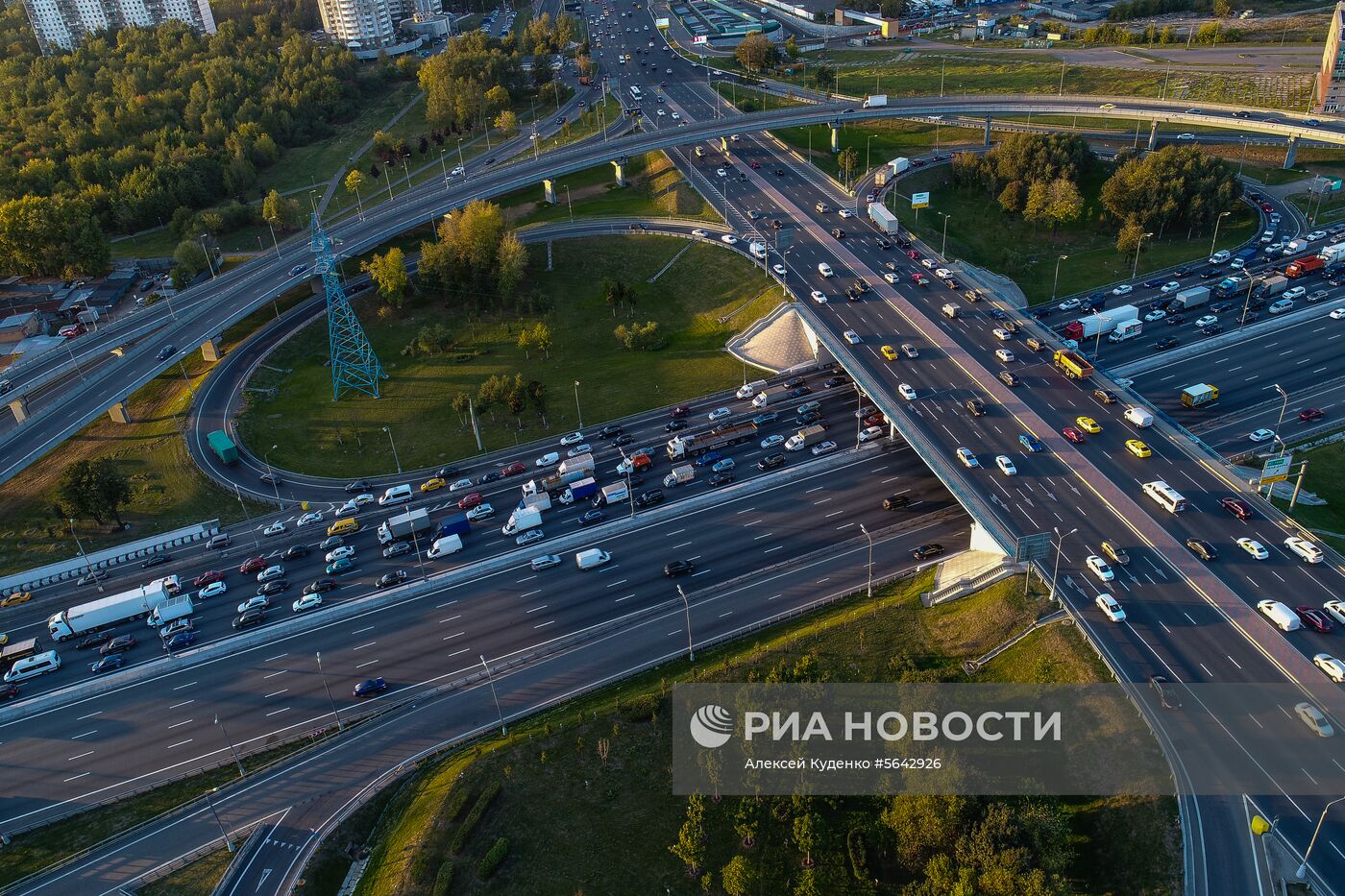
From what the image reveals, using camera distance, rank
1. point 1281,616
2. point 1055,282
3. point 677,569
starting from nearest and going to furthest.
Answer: point 1281,616, point 677,569, point 1055,282

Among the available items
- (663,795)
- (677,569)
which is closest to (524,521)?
(677,569)

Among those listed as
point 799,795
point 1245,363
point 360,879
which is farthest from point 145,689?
point 1245,363

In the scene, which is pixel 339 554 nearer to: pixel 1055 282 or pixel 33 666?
pixel 33 666

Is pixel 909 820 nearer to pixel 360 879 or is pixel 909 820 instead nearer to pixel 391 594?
pixel 360 879

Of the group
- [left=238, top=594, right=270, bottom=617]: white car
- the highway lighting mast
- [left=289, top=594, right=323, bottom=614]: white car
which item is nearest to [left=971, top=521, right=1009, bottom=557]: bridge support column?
[left=289, top=594, right=323, bottom=614]: white car

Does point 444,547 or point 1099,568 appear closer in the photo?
point 1099,568
